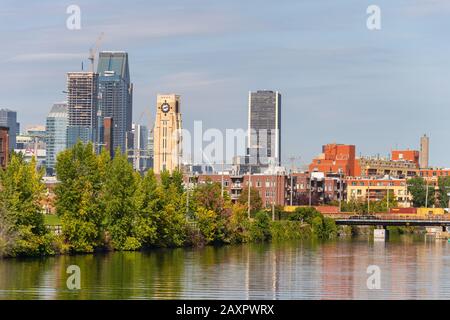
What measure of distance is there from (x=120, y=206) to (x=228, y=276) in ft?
79.3

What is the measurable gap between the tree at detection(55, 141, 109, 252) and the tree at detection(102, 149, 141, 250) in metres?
1.14

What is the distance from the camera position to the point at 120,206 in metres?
88.5

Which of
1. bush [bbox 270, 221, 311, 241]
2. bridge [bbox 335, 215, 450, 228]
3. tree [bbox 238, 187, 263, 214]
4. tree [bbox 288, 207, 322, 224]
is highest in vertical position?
tree [bbox 238, 187, 263, 214]

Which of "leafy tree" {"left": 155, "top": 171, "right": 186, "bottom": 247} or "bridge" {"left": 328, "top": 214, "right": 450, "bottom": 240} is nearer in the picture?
"leafy tree" {"left": 155, "top": 171, "right": 186, "bottom": 247}

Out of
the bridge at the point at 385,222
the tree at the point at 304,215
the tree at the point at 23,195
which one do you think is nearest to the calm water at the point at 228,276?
the tree at the point at 23,195

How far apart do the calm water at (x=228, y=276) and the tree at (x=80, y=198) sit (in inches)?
98.7

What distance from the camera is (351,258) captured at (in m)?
85.9

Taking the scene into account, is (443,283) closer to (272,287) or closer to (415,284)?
(415,284)

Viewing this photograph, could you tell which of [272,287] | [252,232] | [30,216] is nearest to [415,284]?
[272,287]

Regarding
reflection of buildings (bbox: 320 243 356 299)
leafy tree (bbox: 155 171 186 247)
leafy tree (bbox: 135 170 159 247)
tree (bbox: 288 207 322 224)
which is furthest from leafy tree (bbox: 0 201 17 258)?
tree (bbox: 288 207 322 224)

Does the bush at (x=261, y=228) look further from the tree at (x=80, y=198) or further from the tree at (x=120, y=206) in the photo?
the tree at (x=80, y=198)

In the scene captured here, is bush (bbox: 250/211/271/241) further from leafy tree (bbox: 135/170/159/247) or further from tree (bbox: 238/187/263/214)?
leafy tree (bbox: 135/170/159/247)

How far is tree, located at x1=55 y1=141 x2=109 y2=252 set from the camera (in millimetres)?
82375

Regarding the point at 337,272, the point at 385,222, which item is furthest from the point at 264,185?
the point at 337,272
